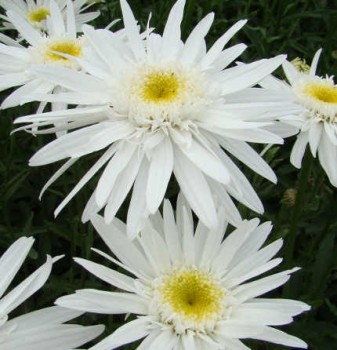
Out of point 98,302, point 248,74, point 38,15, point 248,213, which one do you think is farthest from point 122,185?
point 38,15

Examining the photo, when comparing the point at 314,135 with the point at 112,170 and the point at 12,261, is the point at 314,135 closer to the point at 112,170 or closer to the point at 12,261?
the point at 112,170

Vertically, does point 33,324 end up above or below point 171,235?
below

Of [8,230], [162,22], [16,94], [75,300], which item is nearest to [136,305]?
[75,300]

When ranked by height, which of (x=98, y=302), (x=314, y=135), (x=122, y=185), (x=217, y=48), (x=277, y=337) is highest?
(x=217, y=48)

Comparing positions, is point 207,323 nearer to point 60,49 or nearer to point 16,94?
point 16,94

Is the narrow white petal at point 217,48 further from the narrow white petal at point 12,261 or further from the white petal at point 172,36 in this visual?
the narrow white petal at point 12,261

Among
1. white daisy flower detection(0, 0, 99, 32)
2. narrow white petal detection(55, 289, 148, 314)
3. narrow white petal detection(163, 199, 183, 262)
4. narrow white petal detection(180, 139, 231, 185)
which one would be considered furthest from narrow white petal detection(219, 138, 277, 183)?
white daisy flower detection(0, 0, 99, 32)

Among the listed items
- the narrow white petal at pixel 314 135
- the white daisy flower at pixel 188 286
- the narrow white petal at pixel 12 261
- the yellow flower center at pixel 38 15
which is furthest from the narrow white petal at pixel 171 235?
the yellow flower center at pixel 38 15
